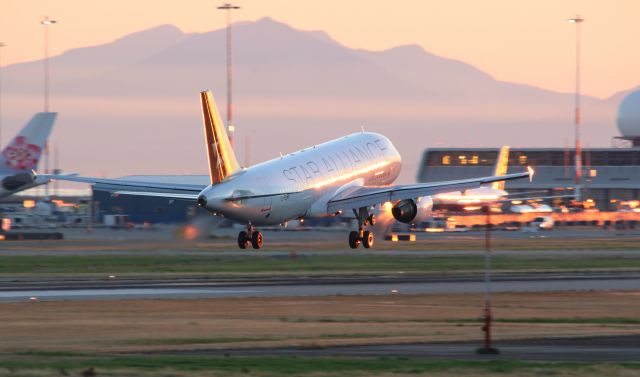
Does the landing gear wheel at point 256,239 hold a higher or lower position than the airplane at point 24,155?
lower

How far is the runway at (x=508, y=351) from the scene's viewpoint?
88.9 ft

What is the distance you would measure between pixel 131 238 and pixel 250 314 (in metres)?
37.4

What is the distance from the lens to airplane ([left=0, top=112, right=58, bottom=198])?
77250 millimetres

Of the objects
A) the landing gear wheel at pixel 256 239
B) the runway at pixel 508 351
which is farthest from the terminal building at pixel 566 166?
the runway at pixel 508 351

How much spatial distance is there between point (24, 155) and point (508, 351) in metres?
58.1

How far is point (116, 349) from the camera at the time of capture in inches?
1158

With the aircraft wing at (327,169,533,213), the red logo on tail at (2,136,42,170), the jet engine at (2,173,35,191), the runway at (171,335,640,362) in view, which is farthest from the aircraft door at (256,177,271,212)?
the runway at (171,335,640,362)

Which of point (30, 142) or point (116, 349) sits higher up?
point (30, 142)

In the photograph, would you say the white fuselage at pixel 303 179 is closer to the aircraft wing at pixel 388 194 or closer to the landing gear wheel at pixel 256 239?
the aircraft wing at pixel 388 194

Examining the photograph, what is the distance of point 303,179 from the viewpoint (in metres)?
61.5

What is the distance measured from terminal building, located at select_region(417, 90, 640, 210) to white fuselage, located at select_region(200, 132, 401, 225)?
84015 millimetres

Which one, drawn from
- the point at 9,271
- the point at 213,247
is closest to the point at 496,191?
the point at 213,247

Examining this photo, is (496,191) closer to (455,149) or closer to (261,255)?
(455,149)

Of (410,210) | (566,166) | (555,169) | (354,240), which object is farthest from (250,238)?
(566,166)
